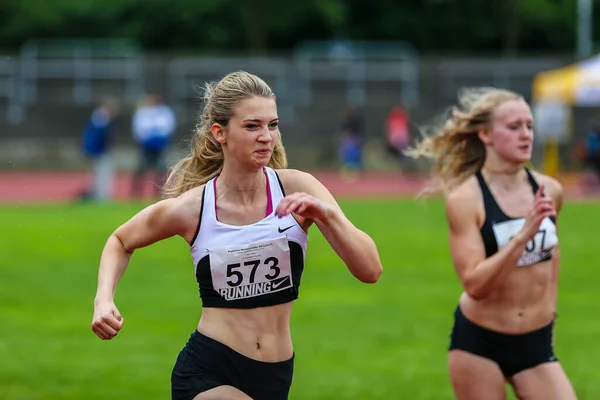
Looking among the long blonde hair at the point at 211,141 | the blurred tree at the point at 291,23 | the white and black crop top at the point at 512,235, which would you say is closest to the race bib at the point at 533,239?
the white and black crop top at the point at 512,235

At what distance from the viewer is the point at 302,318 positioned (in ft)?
42.2

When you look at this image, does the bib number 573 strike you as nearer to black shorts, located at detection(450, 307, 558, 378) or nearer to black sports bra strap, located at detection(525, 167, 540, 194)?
black shorts, located at detection(450, 307, 558, 378)

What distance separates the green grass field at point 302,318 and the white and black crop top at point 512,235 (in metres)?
3.31

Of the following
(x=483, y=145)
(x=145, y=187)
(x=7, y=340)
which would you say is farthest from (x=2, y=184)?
(x=483, y=145)

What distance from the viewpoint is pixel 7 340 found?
11.6 meters

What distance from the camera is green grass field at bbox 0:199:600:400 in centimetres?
973

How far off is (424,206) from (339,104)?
14399 mm

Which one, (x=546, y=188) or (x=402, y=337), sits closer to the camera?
(x=546, y=188)

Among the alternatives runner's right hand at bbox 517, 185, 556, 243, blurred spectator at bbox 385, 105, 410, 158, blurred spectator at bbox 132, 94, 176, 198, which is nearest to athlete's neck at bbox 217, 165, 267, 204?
runner's right hand at bbox 517, 185, 556, 243

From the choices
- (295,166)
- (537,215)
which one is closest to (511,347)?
(537,215)

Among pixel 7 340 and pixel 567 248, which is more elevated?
pixel 567 248

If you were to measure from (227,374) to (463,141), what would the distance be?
7.90ft

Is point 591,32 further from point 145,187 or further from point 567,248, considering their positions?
point 567,248

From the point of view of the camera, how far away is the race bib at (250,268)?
4.98m
